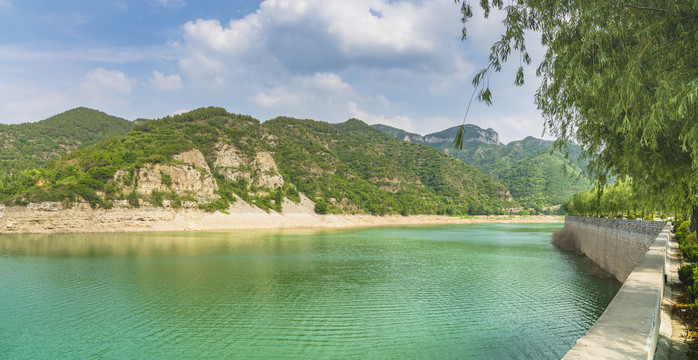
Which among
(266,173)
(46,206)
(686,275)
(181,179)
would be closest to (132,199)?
(181,179)

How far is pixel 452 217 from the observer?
11669cm

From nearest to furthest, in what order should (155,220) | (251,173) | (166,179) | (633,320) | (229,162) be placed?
(633,320)
(155,220)
(166,179)
(229,162)
(251,173)

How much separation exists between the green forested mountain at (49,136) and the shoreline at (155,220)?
2933 cm

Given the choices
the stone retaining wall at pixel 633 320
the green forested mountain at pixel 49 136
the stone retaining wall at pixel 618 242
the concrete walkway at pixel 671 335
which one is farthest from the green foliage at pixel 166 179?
the concrete walkway at pixel 671 335

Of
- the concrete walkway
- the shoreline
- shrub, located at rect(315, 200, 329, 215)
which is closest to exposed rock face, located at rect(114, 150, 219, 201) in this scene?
the shoreline

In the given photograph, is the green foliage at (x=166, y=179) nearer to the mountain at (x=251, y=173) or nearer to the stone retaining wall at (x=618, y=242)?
the mountain at (x=251, y=173)

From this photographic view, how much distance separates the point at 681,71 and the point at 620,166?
3099 millimetres

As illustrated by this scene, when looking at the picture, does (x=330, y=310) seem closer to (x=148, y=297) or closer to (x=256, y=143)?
(x=148, y=297)

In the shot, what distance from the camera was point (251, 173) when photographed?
9794 cm

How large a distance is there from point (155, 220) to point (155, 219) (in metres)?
0.17

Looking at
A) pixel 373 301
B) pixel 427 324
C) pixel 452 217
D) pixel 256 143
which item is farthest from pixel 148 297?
pixel 452 217

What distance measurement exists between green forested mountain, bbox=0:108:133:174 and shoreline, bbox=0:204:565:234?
96.2 ft

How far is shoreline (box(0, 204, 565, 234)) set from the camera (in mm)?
53094

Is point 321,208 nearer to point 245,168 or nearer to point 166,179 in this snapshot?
point 245,168
